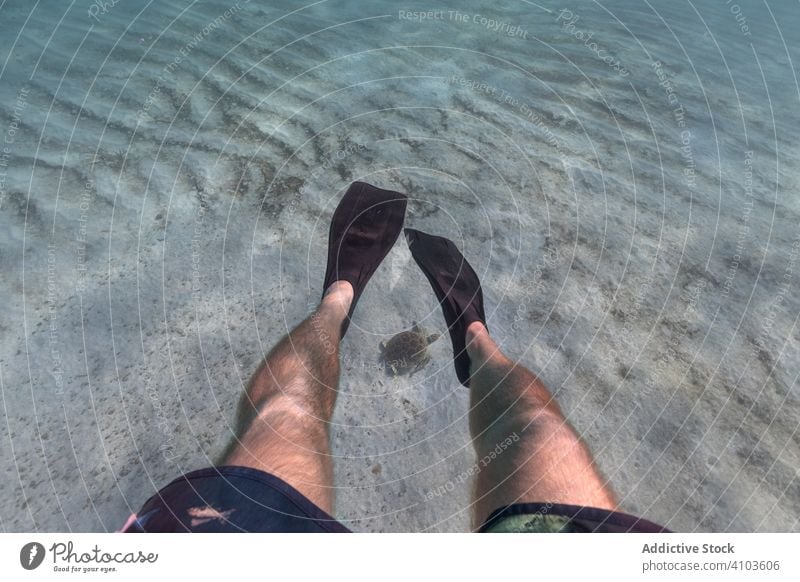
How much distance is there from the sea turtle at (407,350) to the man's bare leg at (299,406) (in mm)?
360

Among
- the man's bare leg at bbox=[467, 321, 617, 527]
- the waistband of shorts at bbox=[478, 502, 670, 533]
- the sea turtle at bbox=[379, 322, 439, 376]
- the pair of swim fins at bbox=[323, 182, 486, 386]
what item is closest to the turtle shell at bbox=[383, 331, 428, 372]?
the sea turtle at bbox=[379, 322, 439, 376]

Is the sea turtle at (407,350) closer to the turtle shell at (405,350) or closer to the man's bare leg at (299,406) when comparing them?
the turtle shell at (405,350)

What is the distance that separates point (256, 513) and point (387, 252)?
→ 212 cm

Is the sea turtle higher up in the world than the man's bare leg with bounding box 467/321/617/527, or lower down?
higher up

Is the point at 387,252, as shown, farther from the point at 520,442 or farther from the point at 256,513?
the point at 256,513

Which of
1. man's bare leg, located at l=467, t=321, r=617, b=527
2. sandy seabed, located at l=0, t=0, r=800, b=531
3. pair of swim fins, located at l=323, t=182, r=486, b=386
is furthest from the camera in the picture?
pair of swim fins, located at l=323, t=182, r=486, b=386

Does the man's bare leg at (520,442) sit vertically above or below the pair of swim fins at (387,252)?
below

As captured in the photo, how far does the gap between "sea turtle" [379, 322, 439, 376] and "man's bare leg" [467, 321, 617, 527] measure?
1.03ft

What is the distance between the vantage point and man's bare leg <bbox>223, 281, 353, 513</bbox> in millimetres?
2217

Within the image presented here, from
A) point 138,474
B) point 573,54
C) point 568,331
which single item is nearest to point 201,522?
point 138,474

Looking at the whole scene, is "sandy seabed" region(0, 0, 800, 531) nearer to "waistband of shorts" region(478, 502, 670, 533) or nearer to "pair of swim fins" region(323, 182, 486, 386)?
"pair of swim fins" region(323, 182, 486, 386)

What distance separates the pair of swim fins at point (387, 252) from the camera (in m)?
3.00

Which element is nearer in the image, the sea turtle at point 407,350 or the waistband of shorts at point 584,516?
the waistband of shorts at point 584,516

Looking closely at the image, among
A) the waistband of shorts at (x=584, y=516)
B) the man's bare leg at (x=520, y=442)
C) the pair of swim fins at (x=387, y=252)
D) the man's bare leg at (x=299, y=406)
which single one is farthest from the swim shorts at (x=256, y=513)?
the pair of swim fins at (x=387, y=252)
